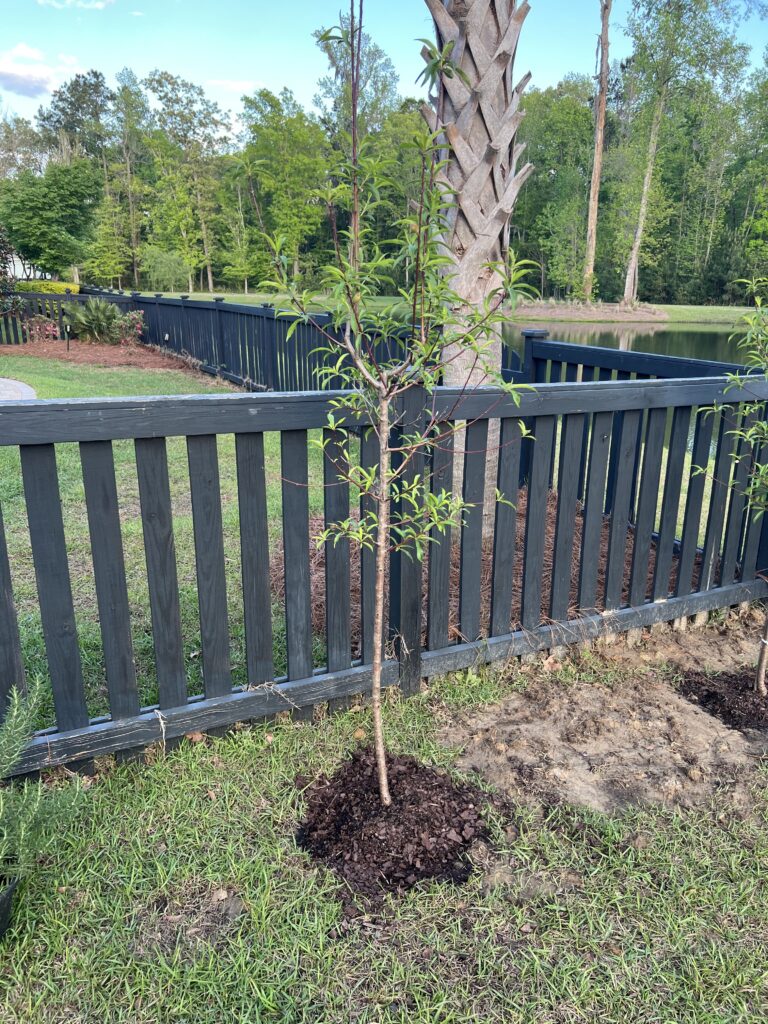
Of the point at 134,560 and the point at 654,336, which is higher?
the point at 654,336

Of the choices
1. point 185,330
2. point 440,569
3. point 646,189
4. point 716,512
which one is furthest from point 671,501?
point 646,189

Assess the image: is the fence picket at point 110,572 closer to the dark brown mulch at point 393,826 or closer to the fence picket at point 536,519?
A: the dark brown mulch at point 393,826

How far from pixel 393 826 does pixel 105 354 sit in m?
12.6

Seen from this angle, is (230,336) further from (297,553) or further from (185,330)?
(297,553)

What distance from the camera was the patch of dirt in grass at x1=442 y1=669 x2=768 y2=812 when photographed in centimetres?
224

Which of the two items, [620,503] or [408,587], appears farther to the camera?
[620,503]

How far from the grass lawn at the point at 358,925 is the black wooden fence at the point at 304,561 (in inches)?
13.0

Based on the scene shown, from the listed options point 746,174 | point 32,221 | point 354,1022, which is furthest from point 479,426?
point 746,174

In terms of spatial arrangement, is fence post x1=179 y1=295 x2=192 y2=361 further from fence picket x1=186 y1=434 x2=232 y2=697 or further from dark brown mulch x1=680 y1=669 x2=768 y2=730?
dark brown mulch x1=680 y1=669 x2=768 y2=730

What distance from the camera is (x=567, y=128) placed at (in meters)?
42.9

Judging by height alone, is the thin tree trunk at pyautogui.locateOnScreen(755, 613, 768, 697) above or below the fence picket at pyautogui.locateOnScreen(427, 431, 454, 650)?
below

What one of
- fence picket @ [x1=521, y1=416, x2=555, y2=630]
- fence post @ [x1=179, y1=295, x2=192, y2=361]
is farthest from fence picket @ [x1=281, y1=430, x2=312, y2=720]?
fence post @ [x1=179, y1=295, x2=192, y2=361]

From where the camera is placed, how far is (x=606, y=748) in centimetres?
247

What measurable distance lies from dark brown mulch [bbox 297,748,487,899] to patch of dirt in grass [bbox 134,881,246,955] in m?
0.27
